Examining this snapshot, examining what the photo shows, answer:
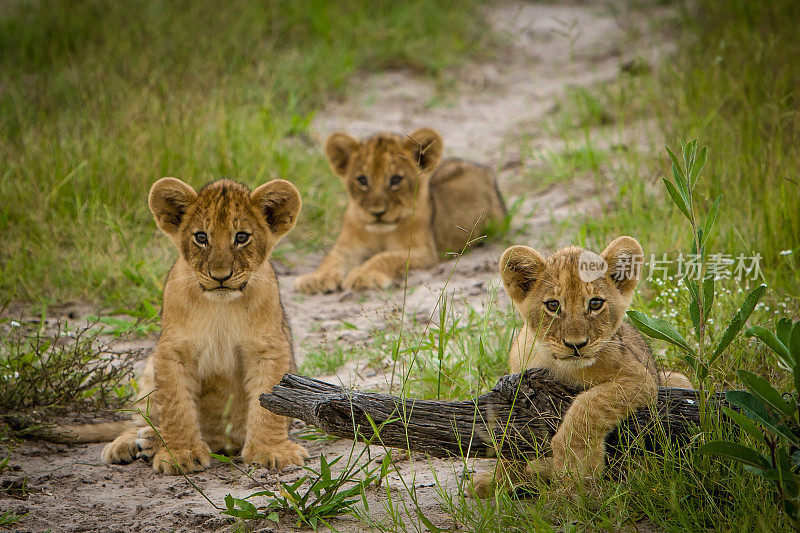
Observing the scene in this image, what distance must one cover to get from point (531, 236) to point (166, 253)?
2.74m

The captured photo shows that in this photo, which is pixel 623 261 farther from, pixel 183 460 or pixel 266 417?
pixel 183 460

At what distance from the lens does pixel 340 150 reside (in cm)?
707

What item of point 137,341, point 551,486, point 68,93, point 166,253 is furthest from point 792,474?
point 68,93

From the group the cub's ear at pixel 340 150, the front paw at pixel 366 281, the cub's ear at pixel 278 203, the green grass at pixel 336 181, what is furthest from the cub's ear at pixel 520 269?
the cub's ear at pixel 340 150

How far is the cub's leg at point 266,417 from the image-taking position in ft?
12.5

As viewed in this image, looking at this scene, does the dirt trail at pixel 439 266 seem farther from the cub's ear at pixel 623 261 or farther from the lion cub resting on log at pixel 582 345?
the cub's ear at pixel 623 261

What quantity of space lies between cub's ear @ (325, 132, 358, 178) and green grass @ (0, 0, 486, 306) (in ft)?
2.04

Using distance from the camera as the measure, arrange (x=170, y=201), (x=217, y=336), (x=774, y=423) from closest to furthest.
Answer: (x=774, y=423)
(x=217, y=336)
(x=170, y=201)

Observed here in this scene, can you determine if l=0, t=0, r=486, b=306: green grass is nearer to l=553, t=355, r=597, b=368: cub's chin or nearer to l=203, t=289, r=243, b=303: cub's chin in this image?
l=203, t=289, r=243, b=303: cub's chin

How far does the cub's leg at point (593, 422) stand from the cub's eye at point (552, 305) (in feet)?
1.06

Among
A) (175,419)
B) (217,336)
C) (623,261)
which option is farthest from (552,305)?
(175,419)

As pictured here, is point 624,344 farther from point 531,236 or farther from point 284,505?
point 531,236

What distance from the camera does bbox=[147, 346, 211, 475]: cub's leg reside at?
3.82 metres

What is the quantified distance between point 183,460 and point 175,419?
0.18 m
